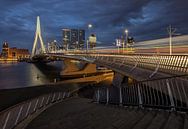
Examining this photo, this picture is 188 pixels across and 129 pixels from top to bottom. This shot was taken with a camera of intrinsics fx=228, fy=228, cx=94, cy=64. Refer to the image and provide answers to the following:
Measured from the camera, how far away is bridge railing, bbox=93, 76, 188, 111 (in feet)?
26.5

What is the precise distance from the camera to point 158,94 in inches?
361

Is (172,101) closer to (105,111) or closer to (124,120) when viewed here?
(124,120)

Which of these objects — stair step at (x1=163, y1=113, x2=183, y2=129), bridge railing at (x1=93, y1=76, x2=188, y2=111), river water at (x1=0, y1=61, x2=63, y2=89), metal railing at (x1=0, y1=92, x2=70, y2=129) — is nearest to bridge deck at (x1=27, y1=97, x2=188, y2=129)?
stair step at (x1=163, y1=113, x2=183, y2=129)

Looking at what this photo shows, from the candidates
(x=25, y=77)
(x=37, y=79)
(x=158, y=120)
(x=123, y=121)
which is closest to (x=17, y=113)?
(x=123, y=121)

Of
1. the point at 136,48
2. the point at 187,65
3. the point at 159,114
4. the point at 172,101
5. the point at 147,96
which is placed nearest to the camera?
the point at 159,114

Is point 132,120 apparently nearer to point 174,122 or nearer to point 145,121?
point 145,121

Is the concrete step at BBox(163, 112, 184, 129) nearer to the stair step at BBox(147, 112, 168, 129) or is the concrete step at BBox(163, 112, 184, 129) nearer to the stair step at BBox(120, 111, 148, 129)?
the stair step at BBox(147, 112, 168, 129)

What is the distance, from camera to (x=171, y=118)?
22.4ft

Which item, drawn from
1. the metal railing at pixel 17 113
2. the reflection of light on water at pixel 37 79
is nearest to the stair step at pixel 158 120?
the metal railing at pixel 17 113

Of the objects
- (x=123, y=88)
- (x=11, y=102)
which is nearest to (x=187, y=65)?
(x=123, y=88)

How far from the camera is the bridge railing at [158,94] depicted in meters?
8.09

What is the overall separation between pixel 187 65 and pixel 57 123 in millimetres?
7811

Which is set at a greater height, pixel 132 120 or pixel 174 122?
pixel 174 122

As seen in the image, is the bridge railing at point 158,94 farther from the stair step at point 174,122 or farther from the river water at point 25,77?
the river water at point 25,77
